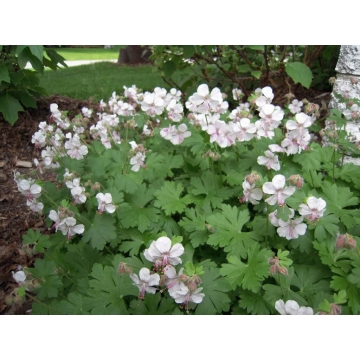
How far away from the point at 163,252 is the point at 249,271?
0.44 metres

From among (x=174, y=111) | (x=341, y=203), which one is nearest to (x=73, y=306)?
(x=174, y=111)

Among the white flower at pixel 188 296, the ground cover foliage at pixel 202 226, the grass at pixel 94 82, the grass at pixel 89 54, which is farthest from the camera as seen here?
the grass at pixel 89 54

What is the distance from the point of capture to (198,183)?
83.9 inches

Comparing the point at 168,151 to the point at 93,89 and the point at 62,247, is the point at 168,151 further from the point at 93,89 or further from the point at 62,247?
the point at 93,89

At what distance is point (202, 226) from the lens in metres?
1.86

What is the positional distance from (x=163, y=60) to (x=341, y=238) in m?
3.84

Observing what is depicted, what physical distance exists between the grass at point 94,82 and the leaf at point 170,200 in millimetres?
3138

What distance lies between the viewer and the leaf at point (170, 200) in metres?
2.01

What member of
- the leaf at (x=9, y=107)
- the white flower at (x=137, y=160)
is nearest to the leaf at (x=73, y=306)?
the white flower at (x=137, y=160)

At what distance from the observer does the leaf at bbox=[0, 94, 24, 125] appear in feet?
12.4

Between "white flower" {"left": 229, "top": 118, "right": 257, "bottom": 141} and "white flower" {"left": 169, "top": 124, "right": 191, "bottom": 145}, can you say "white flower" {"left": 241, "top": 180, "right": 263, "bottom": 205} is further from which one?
"white flower" {"left": 169, "top": 124, "right": 191, "bottom": 145}

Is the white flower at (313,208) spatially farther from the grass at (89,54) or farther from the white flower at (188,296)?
the grass at (89,54)

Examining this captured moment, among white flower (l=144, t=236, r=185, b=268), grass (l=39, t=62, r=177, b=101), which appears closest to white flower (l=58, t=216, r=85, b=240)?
white flower (l=144, t=236, r=185, b=268)

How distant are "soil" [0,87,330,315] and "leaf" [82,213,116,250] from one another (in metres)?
0.31
